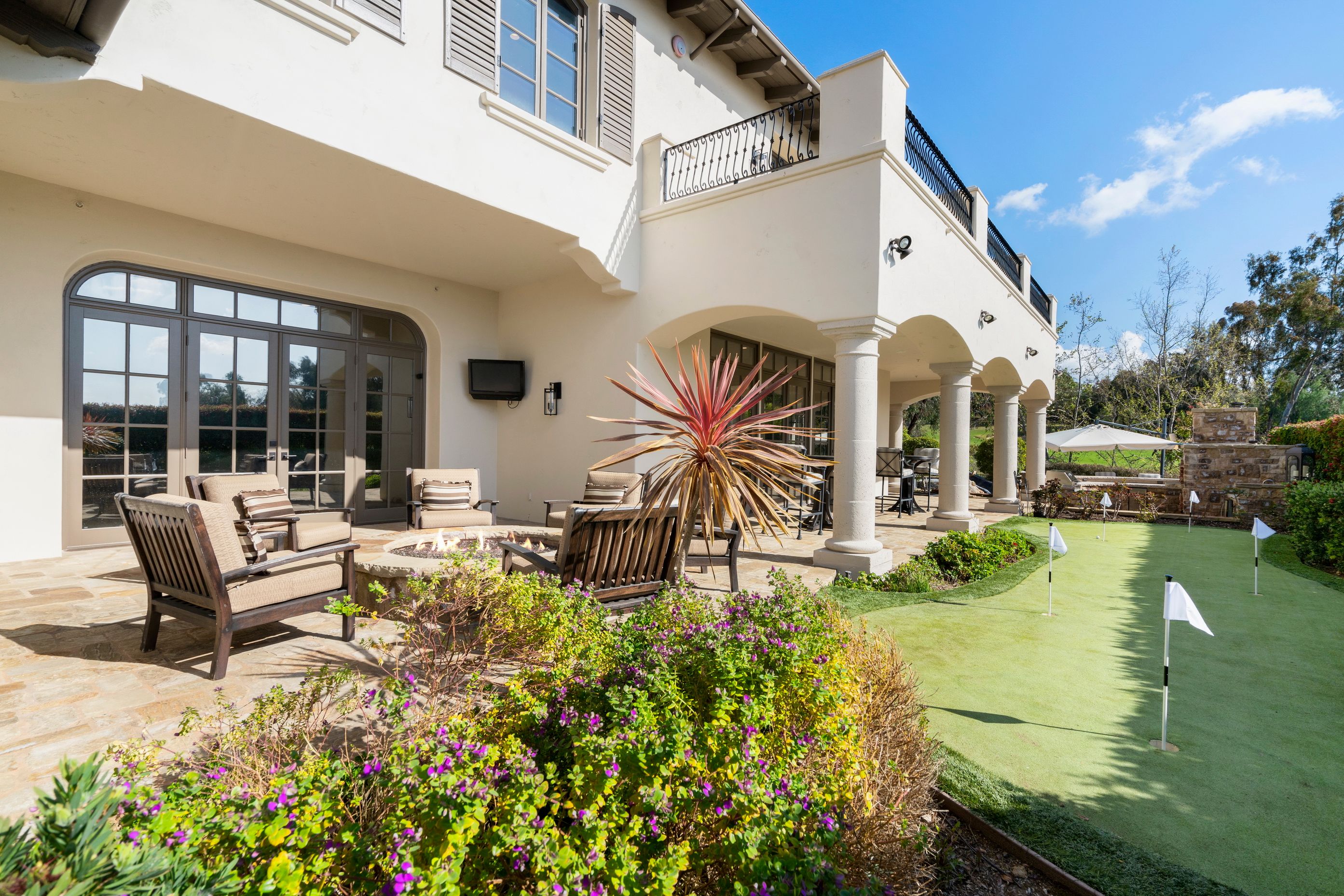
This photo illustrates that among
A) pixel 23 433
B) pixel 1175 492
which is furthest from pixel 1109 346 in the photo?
pixel 23 433

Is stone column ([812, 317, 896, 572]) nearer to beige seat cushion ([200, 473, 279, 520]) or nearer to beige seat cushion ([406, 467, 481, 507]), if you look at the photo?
beige seat cushion ([406, 467, 481, 507])

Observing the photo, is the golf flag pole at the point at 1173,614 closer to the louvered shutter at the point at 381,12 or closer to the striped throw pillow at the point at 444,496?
the striped throw pillow at the point at 444,496

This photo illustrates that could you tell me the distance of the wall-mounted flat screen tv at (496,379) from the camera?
8.46 m

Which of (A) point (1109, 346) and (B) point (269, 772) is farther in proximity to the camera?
(A) point (1109, 346)

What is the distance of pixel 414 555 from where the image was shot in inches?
165

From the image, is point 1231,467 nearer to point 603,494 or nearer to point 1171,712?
point 1171,712

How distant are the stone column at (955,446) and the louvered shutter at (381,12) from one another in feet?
24.4

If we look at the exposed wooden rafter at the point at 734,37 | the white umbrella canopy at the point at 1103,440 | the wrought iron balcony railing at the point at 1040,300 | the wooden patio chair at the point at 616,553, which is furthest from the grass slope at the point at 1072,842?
the white umbrella canopy at the point at 1103,440

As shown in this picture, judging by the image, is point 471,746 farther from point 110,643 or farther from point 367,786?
point 110,643

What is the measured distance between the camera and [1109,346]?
24109 millimetres

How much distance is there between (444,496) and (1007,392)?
981cm

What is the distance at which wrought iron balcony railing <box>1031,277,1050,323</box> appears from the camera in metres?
12.6

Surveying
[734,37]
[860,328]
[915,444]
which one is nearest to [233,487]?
[860,328]

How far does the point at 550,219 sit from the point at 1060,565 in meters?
6.88
